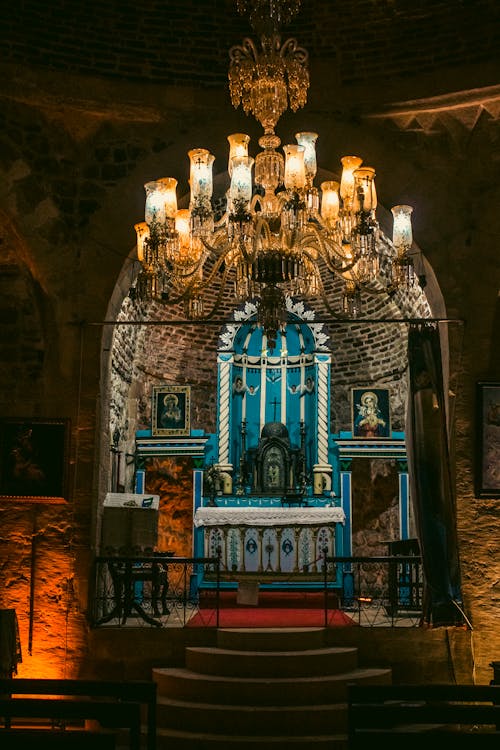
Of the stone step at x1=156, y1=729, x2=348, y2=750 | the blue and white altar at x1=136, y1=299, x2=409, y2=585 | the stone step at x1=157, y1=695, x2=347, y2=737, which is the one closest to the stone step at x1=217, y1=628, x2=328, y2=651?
the stone step at x1=157, y1=695, x2=347, y2=737

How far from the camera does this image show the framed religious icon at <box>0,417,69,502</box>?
8750 millimetres

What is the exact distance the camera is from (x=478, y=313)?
8922mm

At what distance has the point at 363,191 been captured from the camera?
20.9ft

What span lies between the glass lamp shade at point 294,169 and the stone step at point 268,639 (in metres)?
3.83

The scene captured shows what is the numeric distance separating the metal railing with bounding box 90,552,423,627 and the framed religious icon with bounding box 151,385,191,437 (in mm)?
1818

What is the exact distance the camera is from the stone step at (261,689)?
7527 millimetres

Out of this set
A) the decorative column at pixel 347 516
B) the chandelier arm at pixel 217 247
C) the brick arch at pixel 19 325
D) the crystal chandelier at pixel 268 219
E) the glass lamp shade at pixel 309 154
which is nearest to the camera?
the crystal chandelier at pixel 268 219

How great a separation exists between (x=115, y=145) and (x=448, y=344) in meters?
3.75

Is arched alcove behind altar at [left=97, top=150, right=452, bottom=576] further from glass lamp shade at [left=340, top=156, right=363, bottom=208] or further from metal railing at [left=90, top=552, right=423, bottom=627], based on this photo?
glass lamp shade at [left=340, top=156, right=363, bottom=208]

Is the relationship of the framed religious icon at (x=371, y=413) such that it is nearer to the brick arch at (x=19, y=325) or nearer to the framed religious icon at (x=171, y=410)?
the framed religious icon at (x=171, y=410)

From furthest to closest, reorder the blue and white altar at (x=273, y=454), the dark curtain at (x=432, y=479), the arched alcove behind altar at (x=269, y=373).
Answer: the arched alcove behind altar at (x=269, y=373), the blue and white altar at (x=273, y=454), the dark curtain at (x=432, y=479)

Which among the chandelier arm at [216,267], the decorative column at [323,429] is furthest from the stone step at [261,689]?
the decorative column at [323,429]

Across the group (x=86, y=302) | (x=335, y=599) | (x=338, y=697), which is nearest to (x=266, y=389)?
(x=335, y=599)

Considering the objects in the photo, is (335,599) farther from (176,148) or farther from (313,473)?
(176,148)
